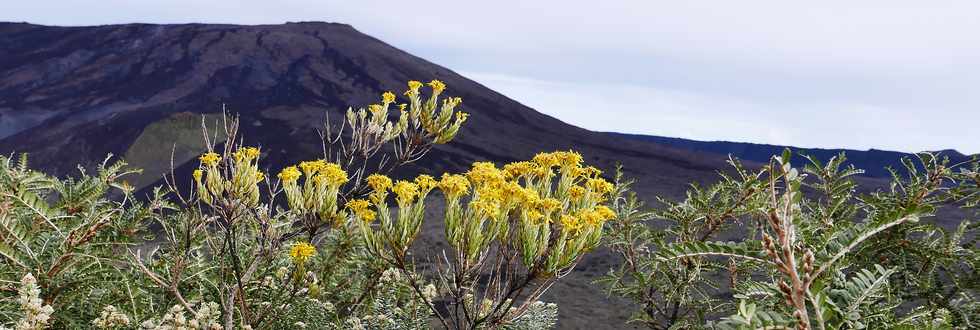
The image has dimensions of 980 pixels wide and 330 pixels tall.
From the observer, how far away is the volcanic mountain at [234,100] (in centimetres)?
2867

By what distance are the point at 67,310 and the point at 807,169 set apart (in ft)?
12.0

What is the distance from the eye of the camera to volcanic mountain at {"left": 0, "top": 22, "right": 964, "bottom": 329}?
28.7 m

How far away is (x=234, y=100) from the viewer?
36844 mm

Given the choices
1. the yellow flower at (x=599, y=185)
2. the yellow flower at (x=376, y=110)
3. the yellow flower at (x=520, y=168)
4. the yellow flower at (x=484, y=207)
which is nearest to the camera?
the yellow flower at (x=484, y=207)

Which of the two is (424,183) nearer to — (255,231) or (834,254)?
(834,254)

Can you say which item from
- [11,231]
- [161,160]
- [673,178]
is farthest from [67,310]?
[161,160]

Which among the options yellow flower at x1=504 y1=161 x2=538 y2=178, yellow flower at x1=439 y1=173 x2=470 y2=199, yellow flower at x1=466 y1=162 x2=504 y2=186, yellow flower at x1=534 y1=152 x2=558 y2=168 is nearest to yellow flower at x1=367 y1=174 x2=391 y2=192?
yellow flower at x1=439 y1=173 x2=470 y2=199

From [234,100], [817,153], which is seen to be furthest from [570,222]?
[817,153]

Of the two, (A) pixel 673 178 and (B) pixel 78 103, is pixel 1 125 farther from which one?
(A) pixel 673 178

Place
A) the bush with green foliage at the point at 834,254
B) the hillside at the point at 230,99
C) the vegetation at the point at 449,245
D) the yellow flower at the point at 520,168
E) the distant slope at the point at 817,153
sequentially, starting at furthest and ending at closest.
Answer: the distant slope at the point at 817,153 < the hillside at the point at 230,99 < the yellow flower at the point at 520,168 < the vegetation at the point at 449,245 < the bush with green foliage at the point at 834,254

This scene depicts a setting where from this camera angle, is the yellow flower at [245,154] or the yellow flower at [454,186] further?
the yellow flower at [245,154]

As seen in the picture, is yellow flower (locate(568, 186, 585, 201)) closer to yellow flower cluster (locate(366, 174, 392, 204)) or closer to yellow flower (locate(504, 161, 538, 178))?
yellow flower (locate(504, 161, 538, 178))

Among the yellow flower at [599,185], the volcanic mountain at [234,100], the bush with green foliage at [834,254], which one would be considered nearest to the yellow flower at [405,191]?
the yellow flower at [599,185]

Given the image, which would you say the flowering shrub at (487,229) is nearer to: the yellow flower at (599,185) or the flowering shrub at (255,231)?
the flowering shrub at (255,231)
